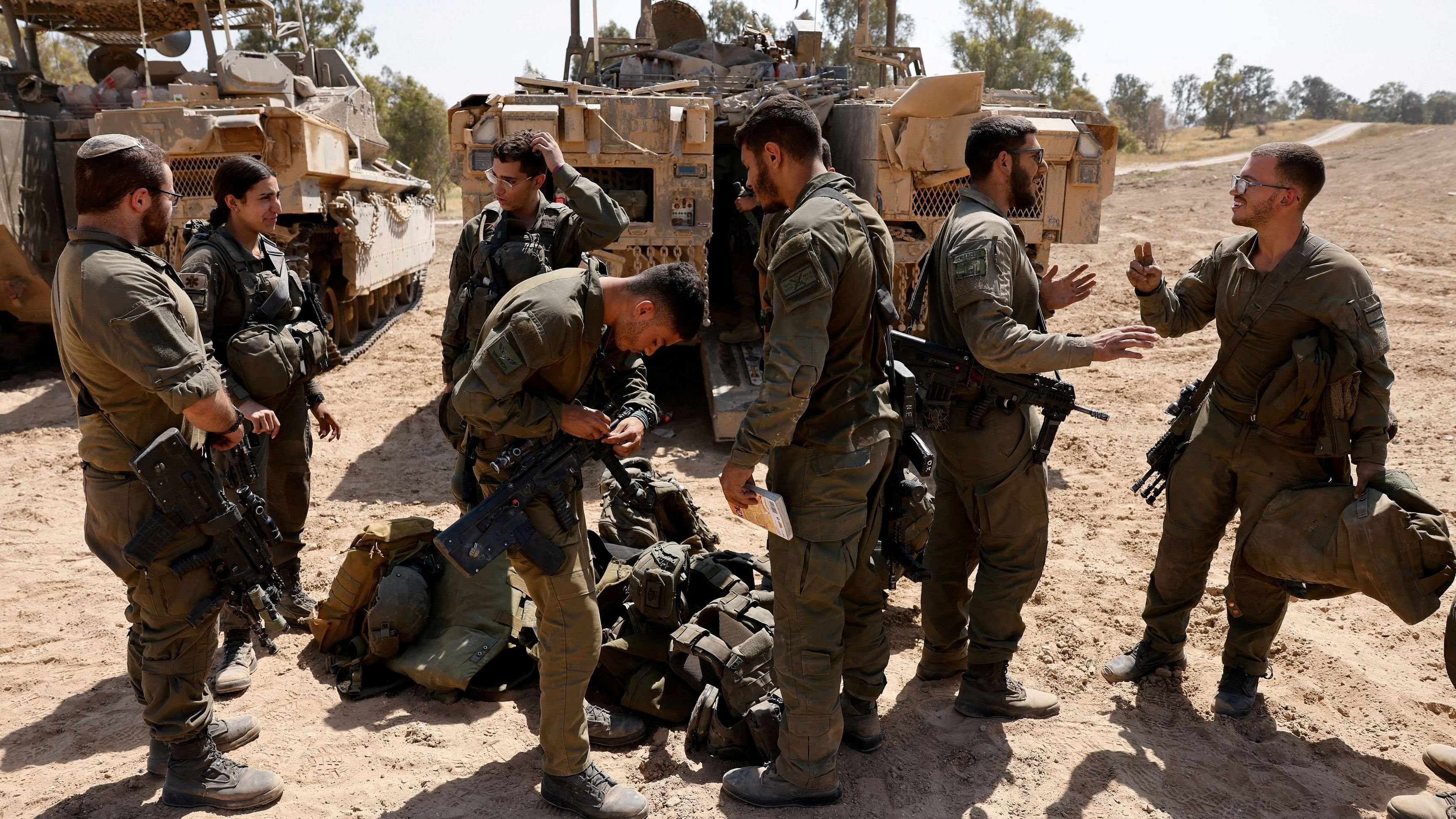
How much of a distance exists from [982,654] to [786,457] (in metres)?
1.17

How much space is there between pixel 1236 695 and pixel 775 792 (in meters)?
1.84

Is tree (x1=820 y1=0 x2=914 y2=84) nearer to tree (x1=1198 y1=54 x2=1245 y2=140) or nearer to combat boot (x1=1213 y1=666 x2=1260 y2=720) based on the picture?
tree (x1=1198 y1=54 x2=1245 y2=140)

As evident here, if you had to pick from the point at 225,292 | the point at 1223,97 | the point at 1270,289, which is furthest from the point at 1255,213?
the point at 1223,97

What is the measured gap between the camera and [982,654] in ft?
12.0

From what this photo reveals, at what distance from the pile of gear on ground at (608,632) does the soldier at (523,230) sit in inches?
22.7

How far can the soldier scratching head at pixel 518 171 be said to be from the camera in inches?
179

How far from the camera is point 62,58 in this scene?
32.3 meters

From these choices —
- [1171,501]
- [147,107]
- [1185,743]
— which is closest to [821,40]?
[147,107]

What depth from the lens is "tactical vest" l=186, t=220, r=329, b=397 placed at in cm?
414

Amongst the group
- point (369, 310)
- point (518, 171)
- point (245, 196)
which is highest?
point (518, 171)

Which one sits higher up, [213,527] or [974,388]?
[974,388]

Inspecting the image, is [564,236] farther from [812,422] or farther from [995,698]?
[995,698]

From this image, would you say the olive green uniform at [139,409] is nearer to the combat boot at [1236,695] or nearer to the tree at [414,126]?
the combat boot at [1236,695]

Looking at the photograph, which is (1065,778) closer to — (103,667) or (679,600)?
(679,600)
